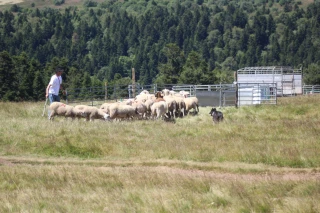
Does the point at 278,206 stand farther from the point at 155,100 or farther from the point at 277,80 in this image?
the point at 277,80

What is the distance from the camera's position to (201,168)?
17.9 meters

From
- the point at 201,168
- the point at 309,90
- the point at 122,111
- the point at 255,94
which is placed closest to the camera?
the point at 201,168

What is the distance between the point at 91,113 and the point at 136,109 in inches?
90.2

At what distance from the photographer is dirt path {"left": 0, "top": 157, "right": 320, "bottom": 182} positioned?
53.3 ft

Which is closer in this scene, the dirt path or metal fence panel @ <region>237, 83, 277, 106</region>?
the dirt path

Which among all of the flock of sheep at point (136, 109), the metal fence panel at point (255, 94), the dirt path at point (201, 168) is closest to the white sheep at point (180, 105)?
the flock of sheep at point (136, 109)

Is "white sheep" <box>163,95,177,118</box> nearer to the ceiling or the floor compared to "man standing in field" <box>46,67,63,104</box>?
nearer to the floor

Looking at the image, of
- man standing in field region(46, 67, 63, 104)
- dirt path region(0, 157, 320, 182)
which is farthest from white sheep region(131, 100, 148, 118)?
dirt path region(0, 157, 320, 182)

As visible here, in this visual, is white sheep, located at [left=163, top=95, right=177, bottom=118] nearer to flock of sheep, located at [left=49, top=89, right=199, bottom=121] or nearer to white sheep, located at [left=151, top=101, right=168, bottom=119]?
flock of sheep, located at [left=49, top=89, right=199, bottom=121]

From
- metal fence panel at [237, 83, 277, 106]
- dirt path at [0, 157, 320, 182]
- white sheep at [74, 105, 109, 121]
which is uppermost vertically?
metal fence panel at [237, 83, 277, 106]

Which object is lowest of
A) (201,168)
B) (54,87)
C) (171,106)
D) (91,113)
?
(201,168)

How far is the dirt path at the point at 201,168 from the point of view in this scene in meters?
16.2

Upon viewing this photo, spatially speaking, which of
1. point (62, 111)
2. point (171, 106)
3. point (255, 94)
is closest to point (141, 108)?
point (171, 106)

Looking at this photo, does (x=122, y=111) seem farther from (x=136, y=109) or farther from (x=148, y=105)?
(x=148, y=105)
